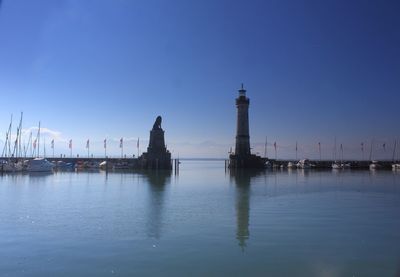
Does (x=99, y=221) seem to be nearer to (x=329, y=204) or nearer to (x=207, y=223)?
(x=207, y=223)

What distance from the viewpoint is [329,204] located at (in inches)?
1426

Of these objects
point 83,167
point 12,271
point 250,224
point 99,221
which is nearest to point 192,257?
point 12,271

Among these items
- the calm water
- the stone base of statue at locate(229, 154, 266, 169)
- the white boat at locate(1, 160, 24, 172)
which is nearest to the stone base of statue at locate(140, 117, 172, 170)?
the stone base of statue at locate(229, 154, 266, 169)

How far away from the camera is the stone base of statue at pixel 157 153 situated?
9100 centimetres

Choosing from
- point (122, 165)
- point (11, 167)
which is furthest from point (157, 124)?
point (11, 167)

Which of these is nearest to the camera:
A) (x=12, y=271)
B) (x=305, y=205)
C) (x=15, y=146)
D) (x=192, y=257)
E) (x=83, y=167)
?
(x=12, y=271)

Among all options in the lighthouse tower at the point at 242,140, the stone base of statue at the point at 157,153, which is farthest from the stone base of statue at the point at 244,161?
the stone base of statue at the point at 157,153

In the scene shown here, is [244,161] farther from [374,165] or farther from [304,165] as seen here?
→ [374,165]

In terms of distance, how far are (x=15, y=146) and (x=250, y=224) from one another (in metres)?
89.3

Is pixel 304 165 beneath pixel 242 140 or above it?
beneath

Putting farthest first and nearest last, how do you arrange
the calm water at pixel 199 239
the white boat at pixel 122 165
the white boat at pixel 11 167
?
the white boat at pixel 122 165
the white boat at pixel 11 167
the calm water at pixel 199 239

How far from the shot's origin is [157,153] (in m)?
93.8

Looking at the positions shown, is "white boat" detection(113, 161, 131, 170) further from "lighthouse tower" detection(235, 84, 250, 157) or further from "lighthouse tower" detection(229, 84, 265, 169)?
"lighthouse tower" detection(235, 84, 250, 157)

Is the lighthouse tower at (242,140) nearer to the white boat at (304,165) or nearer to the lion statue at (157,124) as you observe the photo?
the lion statue at (157,124)
